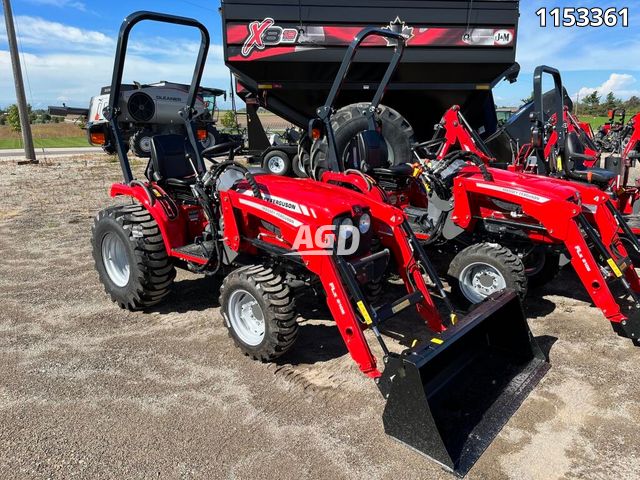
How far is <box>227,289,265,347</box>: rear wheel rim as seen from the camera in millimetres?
3523

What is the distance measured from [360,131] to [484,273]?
2.77 meters

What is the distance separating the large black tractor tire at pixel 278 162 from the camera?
10.6m

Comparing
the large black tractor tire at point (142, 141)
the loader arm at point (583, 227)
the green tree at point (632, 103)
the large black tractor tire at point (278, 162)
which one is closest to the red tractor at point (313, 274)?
the large black tractor tire at point (142, 141)

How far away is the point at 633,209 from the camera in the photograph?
636cm

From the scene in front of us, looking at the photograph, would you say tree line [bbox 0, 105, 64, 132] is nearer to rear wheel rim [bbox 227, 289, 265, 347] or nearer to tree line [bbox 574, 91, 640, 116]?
rear wheel rim [bbox 227, 289, 265, 347]

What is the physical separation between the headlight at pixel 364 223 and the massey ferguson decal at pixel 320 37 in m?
5.41

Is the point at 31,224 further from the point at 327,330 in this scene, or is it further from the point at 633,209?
the point at 633,209

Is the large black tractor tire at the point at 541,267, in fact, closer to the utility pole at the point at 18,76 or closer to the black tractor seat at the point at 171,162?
the black tractor seat at the point at 171,162

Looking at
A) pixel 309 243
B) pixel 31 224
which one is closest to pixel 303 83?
pixel 31 224

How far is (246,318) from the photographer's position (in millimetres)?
3621

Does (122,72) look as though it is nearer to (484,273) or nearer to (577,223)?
(484,273)

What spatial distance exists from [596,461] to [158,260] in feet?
10.7

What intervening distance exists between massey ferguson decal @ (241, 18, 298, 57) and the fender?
4.54 metres

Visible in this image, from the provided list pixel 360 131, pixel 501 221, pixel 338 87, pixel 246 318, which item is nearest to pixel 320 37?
pixel 360 131
